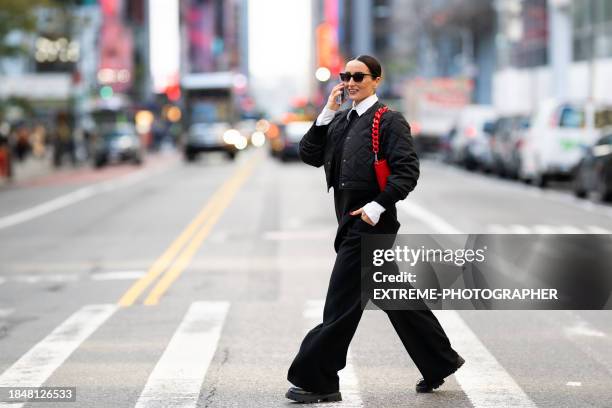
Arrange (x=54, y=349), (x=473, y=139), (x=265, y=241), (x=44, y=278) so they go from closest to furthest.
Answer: (x=54, y=349), (x=44, y=278), (x=265, y=241), (x=473, y=139)

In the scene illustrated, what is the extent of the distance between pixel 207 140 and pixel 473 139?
19264 millimetres

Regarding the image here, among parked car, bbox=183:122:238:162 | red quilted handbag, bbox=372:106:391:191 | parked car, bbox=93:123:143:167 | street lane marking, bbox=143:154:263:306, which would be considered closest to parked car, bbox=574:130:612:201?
street lane marking, bbox=143:154:263:306

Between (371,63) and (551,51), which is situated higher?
(551,51)

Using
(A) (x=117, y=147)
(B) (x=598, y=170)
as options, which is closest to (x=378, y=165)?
(B) (x=598, y=170)

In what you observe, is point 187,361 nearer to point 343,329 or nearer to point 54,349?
point 54,349

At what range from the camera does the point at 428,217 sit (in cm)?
2192

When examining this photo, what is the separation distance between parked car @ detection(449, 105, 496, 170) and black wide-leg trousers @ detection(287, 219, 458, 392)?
102ft

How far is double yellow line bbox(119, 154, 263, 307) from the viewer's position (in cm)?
1260

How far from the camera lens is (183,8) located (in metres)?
181

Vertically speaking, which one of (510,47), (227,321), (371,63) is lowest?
(227,321)

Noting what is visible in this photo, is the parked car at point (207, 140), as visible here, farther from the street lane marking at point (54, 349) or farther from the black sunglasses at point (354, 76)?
the black sunglasses at point (354, 76)

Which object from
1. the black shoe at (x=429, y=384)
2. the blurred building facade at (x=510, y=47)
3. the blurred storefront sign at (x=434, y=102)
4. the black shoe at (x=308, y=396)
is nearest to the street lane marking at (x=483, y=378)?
the black shoe at (x=429, y=384)

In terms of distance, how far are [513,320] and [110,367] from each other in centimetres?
352

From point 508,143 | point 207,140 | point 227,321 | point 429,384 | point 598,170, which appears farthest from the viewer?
point 207,140
